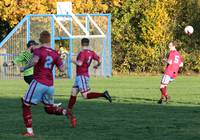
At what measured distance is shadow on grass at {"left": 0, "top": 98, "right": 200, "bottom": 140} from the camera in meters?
13.1

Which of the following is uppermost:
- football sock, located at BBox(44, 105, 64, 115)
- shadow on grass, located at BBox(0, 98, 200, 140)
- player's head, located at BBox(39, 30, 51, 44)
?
player's head, located at BBox(39, 30, 51, 44)

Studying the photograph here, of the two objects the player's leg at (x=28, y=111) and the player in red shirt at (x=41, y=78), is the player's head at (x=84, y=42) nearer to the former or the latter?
the player in red shirt at (x=41, y=78)

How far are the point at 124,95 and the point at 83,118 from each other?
29.2 ft

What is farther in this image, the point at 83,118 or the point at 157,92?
the point at 157,92

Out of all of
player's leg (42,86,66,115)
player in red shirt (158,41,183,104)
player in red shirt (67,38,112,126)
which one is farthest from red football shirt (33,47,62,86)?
player in red shirt (158,41,183,104)

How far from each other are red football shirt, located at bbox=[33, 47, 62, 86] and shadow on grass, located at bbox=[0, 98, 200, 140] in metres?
1.04

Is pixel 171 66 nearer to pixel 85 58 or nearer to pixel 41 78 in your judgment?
pixel 85 58

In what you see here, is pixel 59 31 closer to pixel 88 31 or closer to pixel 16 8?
pixel 88 31

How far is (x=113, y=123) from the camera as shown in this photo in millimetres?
15375

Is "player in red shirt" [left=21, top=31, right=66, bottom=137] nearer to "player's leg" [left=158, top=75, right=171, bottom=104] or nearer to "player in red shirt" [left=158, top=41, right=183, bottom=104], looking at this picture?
"player's leg" [left=158, top=75, right=171, bottom=104]

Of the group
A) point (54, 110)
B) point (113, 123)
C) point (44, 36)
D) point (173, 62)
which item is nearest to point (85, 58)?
point (113, 123)

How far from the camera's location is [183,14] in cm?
4747

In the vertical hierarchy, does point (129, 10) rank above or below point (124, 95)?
above

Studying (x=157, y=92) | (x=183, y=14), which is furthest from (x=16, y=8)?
(x=157, y=92)
